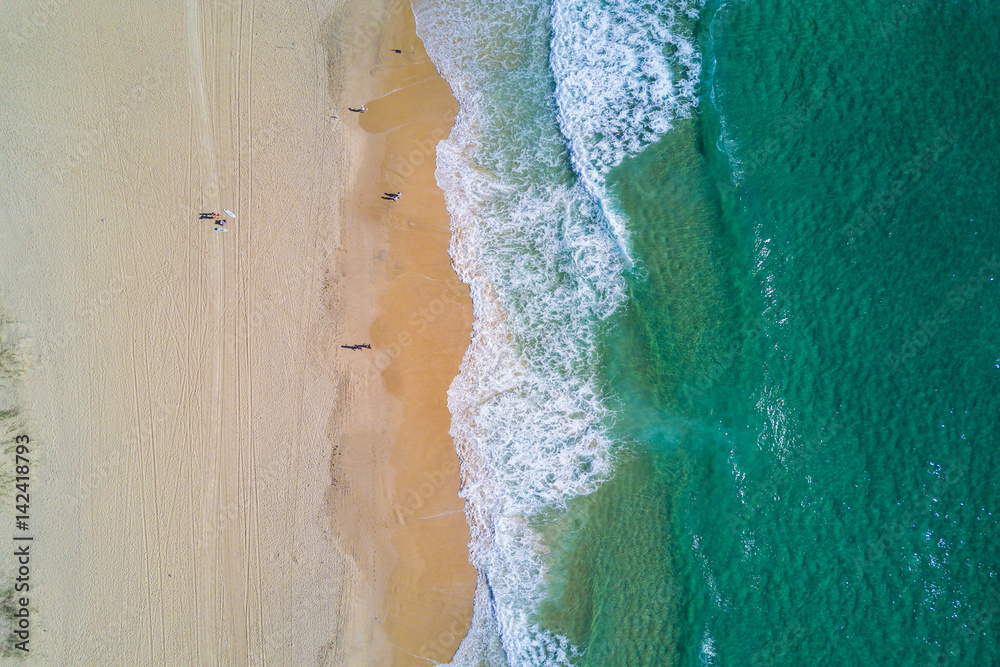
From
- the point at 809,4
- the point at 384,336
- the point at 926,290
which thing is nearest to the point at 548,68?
the point at 809,4

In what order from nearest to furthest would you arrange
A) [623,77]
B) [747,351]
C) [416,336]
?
[747,351] < [416,336] < [623,77]

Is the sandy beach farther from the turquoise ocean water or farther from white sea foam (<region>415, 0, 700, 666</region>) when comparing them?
the turquoise ocean water

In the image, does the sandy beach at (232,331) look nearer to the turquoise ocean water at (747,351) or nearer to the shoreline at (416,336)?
the shoreline at (416,336)

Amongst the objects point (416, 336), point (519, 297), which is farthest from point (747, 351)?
point (416, 336)

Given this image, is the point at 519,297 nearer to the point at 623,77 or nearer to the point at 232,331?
the point at 623,77

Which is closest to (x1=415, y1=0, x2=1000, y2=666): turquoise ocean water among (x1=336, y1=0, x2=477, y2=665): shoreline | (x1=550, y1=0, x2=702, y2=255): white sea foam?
(x1=550, y1=0, x2=702, y2=255): white sea foam
